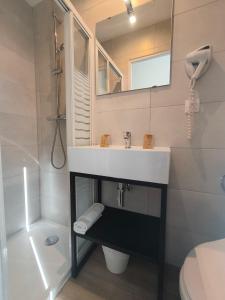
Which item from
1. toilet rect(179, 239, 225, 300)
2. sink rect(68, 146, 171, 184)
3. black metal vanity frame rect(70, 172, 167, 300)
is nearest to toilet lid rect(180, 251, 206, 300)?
toilet rect(179, 239, 225, 300)

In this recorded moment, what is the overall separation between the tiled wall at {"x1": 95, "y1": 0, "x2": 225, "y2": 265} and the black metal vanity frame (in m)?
0.17

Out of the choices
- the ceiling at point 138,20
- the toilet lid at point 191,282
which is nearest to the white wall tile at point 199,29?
the ceiling at point 138,20

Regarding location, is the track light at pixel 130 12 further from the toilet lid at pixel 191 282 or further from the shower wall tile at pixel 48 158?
the toilet lid at pixel 191 282

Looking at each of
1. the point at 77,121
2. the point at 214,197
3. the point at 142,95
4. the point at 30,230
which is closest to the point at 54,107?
the point at 77,121

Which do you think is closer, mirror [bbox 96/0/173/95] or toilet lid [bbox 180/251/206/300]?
toilet lid [bbox 180/251/206/300]

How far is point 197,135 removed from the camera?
42.1 inches

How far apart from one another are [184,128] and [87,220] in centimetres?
97

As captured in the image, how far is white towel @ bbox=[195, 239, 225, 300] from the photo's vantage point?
1.78 feet

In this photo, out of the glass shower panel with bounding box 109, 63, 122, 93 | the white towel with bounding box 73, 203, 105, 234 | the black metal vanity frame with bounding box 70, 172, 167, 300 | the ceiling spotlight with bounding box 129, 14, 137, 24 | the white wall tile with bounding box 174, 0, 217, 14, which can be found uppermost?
the ceiling spotlight with bounding box 129, 14, 137, 24

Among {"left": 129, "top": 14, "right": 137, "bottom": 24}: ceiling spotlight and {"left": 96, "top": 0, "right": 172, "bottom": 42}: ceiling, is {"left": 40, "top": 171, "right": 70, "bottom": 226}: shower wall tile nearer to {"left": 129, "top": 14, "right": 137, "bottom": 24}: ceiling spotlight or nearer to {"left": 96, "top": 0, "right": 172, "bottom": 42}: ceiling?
{"left": 96, "top": 0, "right": 172, "bottom": 42}: ceiling

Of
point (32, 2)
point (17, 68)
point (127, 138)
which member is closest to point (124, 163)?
point (127, 138)

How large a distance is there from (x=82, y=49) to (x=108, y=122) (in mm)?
630

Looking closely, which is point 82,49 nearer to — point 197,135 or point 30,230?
point 197,135

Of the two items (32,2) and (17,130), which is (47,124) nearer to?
(17,130)
